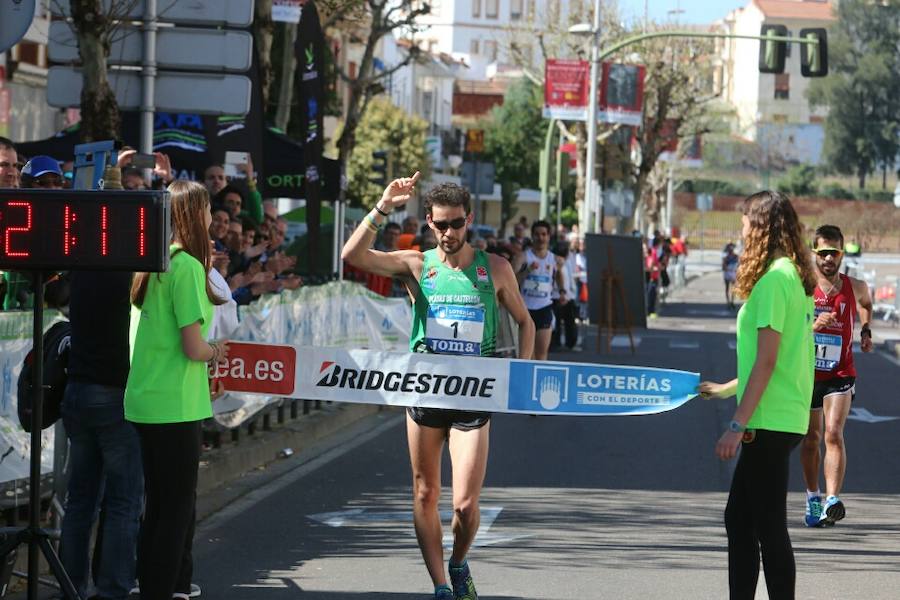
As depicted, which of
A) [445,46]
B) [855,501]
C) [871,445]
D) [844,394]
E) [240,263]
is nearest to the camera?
[844,394]

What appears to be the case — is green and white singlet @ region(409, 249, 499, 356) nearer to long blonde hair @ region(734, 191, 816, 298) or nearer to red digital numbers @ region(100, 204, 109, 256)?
long blonde hair @ region(734, 191, 816, 298)

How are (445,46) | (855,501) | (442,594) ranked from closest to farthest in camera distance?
(442,594) → (855,501) → (445,46)

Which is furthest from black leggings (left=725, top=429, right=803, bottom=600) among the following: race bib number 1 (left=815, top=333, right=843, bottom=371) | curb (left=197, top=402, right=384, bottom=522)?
curb (left=197, top=402, right=384, bottom=522)

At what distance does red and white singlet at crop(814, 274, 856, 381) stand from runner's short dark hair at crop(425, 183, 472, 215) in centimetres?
367

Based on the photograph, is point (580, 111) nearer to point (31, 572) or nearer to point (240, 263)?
point (240, 263)

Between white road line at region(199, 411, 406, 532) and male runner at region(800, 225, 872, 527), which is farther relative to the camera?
male runner at region(800, 225, 872, 527)

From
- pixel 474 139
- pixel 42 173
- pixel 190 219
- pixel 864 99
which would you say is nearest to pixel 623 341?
pixel 42 173

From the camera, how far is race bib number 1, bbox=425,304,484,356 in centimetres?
739

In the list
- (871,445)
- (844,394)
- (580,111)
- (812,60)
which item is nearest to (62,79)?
(844,394)

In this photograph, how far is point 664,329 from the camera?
32.4m

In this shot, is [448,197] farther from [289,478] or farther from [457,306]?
[289,478]

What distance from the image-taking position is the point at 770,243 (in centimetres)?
668

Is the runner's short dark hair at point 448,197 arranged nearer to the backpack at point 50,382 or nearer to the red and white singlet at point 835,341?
the backpack at point 50,382

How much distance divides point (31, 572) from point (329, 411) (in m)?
8.56
